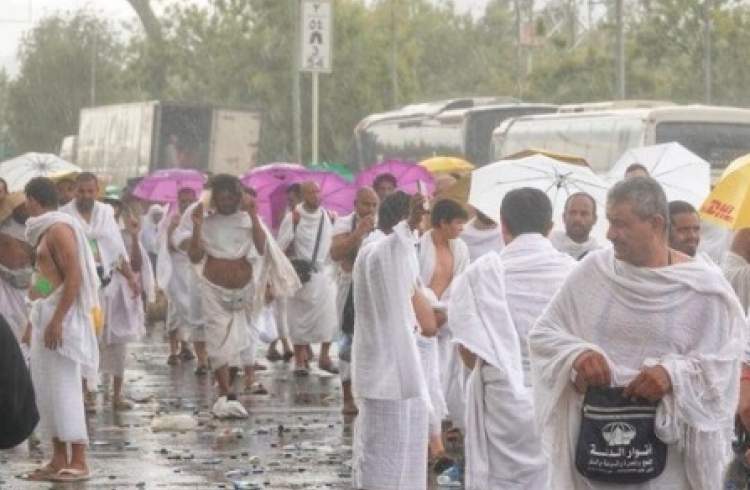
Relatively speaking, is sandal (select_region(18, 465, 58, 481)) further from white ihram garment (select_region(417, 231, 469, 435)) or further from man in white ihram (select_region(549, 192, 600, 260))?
man in white ihram (select_region(549, 192, 600, 260))

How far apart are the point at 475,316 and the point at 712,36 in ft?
119

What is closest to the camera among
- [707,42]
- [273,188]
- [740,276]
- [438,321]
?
[740,276]

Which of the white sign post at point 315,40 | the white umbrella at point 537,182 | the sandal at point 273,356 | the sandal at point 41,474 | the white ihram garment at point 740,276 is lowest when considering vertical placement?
the sandal at point 273,356

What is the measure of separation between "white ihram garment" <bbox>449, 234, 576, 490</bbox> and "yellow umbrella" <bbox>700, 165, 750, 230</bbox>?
66 centimetres

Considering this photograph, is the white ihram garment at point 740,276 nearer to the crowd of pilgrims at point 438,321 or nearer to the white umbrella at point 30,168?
the crowd of pilgrims at point 438,321

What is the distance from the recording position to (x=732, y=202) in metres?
9.84

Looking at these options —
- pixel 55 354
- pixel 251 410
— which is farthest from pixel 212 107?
pixel 55 354

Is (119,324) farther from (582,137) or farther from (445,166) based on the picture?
(582,137)

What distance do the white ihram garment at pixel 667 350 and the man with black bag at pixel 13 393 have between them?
82.6 inches

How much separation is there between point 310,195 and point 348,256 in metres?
3.87

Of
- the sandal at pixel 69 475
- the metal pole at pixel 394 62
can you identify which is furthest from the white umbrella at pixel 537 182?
the metal pole at pixel 394 62

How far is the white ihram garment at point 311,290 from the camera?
20.5 m

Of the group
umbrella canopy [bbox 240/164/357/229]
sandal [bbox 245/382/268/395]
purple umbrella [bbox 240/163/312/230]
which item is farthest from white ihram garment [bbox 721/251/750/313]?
purple umbrella [bbox 240/163/312/230]

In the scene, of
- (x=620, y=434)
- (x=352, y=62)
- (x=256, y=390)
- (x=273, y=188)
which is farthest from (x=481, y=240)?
(x=352, y=62)
